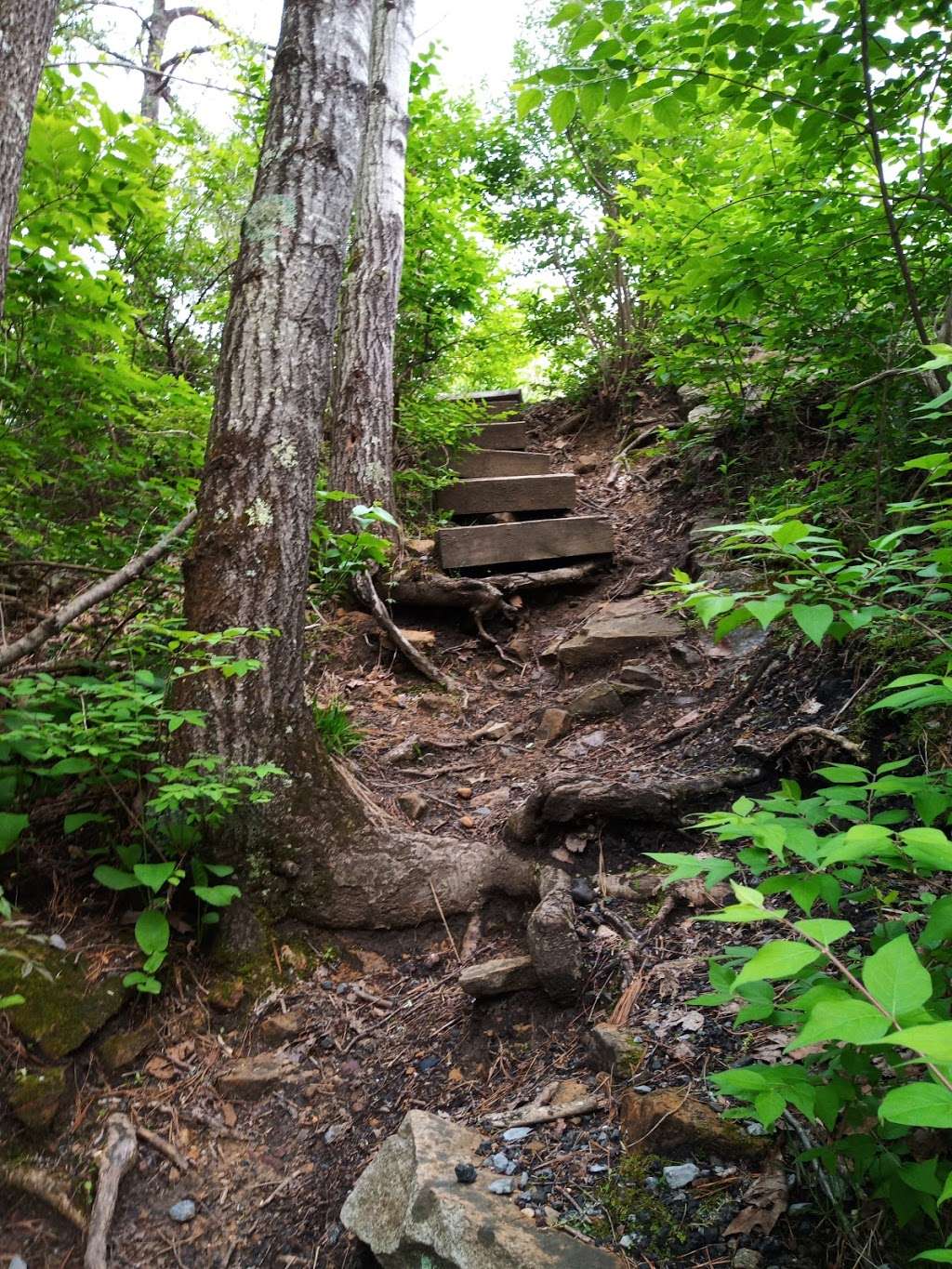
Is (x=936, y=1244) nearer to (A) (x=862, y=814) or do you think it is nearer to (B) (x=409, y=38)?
(A) (x=862, y=814)

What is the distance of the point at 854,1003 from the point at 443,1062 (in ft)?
6.61

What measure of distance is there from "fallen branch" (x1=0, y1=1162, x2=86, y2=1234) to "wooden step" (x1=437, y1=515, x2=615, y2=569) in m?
4.57

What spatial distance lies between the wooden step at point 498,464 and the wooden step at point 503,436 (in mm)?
729

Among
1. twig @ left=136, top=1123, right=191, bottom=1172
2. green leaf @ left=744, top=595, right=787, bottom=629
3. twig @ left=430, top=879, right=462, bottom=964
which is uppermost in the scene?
green leaf @ left=744, top=595, right=787, bottom=629

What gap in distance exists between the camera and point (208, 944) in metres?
2.84

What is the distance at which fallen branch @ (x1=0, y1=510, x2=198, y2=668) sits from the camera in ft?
Answer: 8.79

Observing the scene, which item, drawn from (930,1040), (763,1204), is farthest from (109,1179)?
(930,1040)

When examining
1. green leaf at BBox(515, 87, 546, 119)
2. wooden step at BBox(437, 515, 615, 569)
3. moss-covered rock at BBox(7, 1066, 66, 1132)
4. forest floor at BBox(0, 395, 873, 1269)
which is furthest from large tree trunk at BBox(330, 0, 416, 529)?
moss-covered rock at BBox(7, 1066, 66, 1132)

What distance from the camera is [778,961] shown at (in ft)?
3.03

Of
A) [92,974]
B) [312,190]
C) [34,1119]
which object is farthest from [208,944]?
[312,190]

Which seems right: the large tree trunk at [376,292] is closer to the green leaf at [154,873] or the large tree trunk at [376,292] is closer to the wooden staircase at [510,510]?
the wooden staircase at [510,510]

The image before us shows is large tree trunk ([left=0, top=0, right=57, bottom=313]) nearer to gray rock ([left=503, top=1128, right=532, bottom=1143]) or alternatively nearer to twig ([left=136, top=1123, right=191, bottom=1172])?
twig ([left=136, top=1123, right=191, bottom=1172])

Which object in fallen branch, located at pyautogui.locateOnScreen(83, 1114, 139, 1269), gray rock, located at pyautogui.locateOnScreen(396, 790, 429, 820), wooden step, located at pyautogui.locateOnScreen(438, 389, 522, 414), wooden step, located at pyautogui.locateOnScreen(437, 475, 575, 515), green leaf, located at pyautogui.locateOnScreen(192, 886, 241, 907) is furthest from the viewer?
wooden step, located at pyautogui.locateOnScreen(438, 389, 522, 414)

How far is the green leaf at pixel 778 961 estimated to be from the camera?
0.89 m
